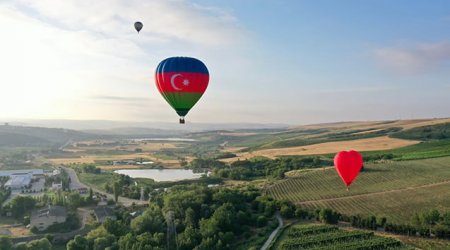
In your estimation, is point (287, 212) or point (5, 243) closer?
point (5, 243)

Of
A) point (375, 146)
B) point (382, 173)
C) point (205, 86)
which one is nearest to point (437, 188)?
point (382, 173)

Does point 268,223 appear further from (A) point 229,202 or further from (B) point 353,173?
(B) point 353,173

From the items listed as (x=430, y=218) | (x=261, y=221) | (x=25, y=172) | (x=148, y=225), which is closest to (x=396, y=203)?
(x=430, y=218)

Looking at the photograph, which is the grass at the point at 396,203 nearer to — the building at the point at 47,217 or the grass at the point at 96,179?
the building at the point at 47,217

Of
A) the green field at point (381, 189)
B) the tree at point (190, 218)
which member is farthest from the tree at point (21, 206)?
the green field at point (381, 189)

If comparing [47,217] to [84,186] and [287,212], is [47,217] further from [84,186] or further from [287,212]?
[84,186]
